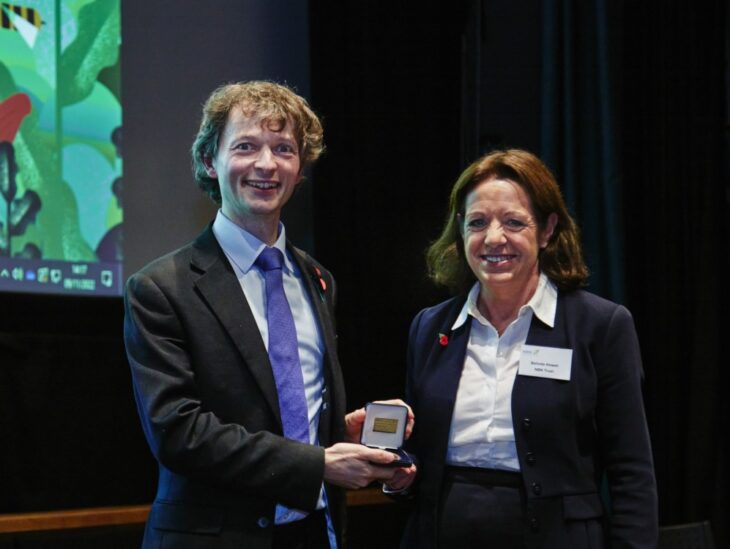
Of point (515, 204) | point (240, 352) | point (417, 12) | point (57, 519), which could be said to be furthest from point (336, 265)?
point (240, 352)

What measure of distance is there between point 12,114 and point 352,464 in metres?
2.18

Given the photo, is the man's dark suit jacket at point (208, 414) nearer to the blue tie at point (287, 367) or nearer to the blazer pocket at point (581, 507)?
the blue tie at point (287, 367)

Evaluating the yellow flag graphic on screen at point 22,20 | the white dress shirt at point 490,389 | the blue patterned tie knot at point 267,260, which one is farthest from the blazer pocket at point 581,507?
the yellow flag graphic on screen at point 22,20

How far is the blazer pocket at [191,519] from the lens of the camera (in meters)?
2.20

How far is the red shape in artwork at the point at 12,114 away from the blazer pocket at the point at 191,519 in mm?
2024

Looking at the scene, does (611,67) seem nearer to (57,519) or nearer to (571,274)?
(571,274)

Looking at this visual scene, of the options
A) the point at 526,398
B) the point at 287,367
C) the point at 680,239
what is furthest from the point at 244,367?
the point at 680,239

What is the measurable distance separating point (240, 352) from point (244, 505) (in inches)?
13.3

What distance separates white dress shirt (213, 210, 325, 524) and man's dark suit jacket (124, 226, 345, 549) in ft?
0.23

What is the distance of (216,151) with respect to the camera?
8.27 ft

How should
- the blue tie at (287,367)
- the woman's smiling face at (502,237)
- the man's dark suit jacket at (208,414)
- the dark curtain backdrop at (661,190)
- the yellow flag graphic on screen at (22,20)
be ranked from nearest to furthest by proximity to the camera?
the man's dark suit jacket at (208,414)
the blue tie at (287,367)
the woman's smiling face at (502,237)
the yellow flag graphic on screen at (22,20)
the dark curtain backdrop at (661,190)

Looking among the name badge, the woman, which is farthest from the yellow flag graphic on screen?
the name badge

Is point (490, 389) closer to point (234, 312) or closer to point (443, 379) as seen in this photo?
point (443, 379)

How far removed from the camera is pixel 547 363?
2.51 meters
